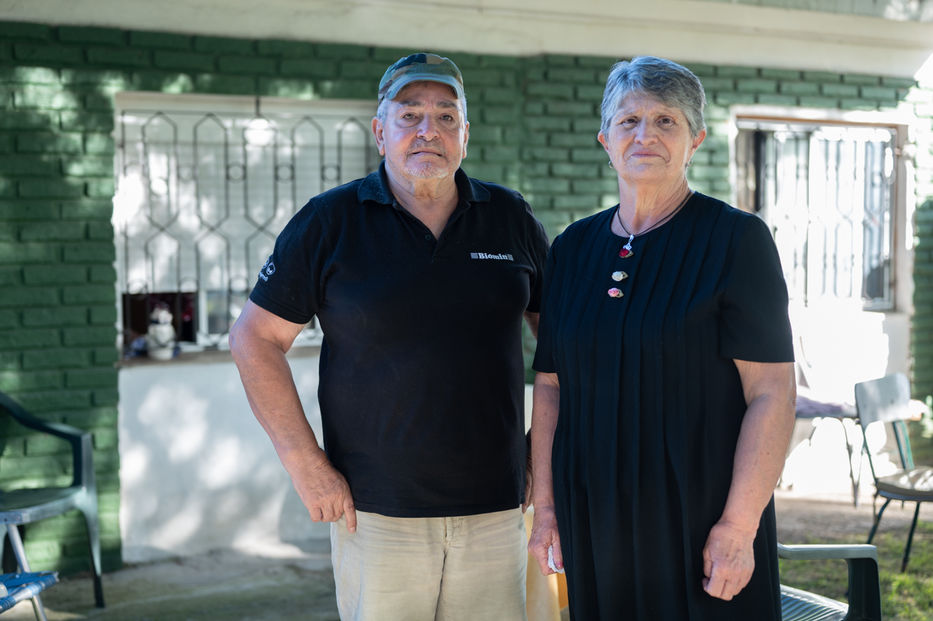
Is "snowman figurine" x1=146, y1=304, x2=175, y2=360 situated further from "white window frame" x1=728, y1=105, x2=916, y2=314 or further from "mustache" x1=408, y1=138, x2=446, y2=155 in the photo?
"white window frame" x1=728, y1=105, x2=916, y2=314

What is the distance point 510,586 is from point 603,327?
86 cm

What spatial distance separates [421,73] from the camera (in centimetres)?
247

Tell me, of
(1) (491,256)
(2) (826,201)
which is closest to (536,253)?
(1) (491,256)

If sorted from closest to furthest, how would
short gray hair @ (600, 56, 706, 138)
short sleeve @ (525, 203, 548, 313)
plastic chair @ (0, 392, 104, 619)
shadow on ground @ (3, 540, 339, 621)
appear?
short gray hair @ (600, 56, 706, 138)
short sleeve @ (525, 203, 548, 313)
plastic chair @ (0, 392, 104, 619)
shadow on ground @ (3, 540, 339, 621)

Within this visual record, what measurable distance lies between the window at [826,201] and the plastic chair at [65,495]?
446cm

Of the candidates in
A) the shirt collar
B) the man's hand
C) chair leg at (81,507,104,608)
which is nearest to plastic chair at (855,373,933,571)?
the shirt collar

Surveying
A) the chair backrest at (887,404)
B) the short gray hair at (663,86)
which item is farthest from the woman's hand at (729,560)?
the chair backrest at (887,404)

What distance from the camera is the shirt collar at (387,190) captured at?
8.13ft

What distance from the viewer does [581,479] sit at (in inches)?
84.4

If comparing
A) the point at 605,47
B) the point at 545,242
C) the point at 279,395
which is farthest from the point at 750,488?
the point at 605,47

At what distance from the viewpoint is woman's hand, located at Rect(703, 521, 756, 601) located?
1.97m

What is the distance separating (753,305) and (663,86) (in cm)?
51

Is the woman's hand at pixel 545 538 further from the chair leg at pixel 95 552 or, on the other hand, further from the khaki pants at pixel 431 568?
the chair leg at pixel 95 552

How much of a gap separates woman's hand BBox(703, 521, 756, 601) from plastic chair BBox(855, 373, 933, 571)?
10.0 ft
